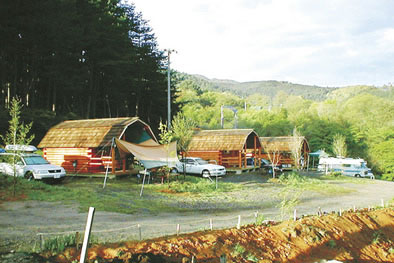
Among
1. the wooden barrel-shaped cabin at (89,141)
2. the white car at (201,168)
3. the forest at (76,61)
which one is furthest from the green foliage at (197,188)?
the forest at (76,61)

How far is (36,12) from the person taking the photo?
24.2 metres

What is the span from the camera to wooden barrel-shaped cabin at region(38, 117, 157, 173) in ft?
71.1

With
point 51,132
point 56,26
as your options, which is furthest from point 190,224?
point 56,26

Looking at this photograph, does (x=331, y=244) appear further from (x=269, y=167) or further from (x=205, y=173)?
(x=269, y=167)

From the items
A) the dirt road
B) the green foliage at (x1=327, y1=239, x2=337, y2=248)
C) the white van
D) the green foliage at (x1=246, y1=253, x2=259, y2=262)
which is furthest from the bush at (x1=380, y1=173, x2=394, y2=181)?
the green foliage at (x1=246, y1=253, x2=259, y2=262)

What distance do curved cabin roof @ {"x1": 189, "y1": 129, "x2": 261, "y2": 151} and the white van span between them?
10257 mm

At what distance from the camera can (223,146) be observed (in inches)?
1173

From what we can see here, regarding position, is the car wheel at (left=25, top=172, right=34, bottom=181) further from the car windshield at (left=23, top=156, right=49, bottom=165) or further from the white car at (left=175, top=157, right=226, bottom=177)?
the white car at (left=175, top=157, right=226, bottom=177)

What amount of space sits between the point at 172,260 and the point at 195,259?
0.47 metres

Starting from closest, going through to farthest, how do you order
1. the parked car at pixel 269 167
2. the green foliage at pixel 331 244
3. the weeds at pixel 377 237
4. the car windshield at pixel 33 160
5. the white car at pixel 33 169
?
the green foliage at pixel 331 244 → the weeds at pixel 377 237 → the white car at pixel 33 169 → the car windshield at pixel 33 160 → the parked car at pixel 269 167

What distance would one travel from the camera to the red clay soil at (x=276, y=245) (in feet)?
20.5

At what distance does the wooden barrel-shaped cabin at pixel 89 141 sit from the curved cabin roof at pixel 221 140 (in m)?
7.83

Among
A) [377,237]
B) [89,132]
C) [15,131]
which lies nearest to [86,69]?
[89,132]

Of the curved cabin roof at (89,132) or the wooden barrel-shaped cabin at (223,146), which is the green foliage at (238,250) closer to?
the curved cabin roof at (89,132)
